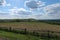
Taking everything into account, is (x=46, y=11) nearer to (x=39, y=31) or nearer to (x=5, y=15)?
(x=39, y=31)

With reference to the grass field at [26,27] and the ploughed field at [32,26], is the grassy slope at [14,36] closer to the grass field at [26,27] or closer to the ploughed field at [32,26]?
the grass field at [26,27]

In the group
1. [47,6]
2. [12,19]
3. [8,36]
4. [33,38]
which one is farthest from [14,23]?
[47,6]

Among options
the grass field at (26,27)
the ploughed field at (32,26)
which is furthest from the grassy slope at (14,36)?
the ploughed field at (32,26)

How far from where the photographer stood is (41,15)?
9.80ft

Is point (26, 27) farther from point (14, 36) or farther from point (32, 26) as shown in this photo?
point (14, 36)

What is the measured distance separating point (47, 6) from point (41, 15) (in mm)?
212

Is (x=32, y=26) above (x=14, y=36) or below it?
above

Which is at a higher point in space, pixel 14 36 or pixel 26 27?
pixel 26 27

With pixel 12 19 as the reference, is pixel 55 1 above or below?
above

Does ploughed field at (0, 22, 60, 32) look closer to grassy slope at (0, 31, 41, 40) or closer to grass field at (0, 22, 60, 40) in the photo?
grass field at (0, 22, 60, 40)

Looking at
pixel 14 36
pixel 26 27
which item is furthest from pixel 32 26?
pixel 14 36

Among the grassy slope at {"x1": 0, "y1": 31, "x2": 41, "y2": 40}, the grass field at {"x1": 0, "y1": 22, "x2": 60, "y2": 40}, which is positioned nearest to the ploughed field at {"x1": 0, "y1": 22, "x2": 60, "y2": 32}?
the grass field at {"x1": 0, "y1": 22, "x2": 60, "y2": 40}

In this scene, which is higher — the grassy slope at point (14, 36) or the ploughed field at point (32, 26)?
the ploughed field at point (32, 26)

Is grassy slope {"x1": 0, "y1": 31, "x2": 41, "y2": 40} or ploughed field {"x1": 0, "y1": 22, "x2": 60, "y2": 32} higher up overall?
ploughed field {"x1": 0, "y1": 22, "x2": 60, "y2": 32}
